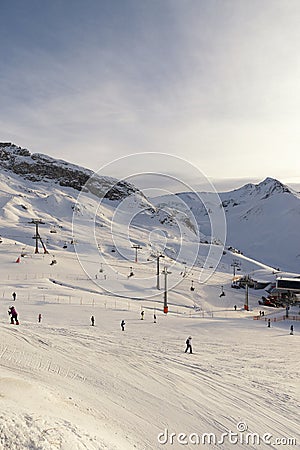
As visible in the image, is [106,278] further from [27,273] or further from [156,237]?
[156,237]
